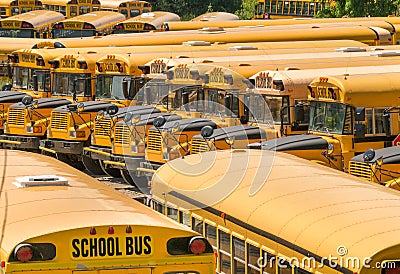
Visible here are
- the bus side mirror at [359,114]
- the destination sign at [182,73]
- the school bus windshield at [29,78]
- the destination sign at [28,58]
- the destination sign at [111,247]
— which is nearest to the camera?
the destination sign at [111,247]

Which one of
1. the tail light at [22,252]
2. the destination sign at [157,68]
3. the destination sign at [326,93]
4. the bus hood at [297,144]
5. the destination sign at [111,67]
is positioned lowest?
the bus hood at [297,144]

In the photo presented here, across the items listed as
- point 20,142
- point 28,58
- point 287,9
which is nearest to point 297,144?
point 20,142

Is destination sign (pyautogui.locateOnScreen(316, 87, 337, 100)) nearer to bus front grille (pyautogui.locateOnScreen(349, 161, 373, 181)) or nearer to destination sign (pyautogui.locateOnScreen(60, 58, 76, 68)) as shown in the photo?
bus front grille (pyautogui.locateOnScreen(349, 161, 373, 181))

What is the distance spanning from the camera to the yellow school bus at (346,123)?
606 inches

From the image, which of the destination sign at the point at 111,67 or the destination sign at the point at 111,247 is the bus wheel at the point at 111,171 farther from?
the destination sign at the point at 111,247

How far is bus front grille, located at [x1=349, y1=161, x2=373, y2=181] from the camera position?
553 inches

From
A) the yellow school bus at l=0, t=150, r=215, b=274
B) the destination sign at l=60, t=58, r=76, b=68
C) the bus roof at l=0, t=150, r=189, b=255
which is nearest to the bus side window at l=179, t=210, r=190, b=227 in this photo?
the bus roof at l=0, t=150, r=189, b=255

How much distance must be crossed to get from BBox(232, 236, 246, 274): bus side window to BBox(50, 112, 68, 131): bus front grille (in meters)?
12.3

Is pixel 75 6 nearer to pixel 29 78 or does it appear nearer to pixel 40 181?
pixel 29 78

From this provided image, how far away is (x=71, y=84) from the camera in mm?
23594

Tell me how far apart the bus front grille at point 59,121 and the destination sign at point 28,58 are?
369 centimetres

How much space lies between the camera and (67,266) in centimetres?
707

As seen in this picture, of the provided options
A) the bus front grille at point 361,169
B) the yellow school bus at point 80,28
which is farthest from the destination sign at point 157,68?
the yellow school bus at point 80,28

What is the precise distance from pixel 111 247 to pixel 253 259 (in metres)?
2.06
